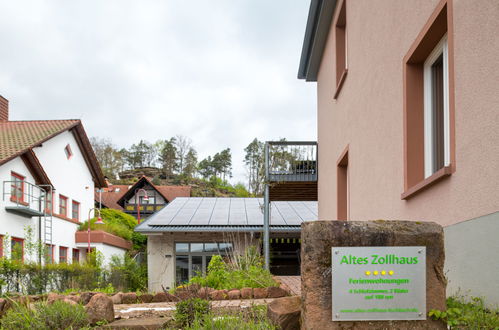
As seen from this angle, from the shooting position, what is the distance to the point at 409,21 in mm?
5309

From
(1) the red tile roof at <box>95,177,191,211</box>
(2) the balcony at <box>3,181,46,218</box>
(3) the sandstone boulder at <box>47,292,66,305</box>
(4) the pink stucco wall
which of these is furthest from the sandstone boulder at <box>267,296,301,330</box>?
(1) the red tile roof at <box>95,177,191,211</box>

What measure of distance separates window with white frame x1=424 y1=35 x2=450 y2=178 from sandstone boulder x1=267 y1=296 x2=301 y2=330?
1.99 meters

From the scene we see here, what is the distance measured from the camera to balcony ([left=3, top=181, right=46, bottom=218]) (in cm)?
1902

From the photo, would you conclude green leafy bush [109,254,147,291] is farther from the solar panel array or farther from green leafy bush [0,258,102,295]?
green leafy bush [0,258,102,295]

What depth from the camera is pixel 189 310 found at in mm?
4895

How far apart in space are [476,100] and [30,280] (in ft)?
46.2

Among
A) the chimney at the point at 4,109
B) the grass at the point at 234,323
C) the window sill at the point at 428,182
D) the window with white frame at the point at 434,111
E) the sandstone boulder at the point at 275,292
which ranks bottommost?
the sandstone boulder at the point at 275,292

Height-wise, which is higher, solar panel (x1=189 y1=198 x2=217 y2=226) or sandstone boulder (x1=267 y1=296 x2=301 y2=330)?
solar panel (x1=189 y1=198 x2=217 y2=226)

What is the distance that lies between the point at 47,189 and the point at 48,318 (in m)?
18.9

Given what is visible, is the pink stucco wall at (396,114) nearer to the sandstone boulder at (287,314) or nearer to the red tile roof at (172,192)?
the sandstone boulder at (287,314)

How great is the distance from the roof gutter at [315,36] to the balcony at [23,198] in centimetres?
1110

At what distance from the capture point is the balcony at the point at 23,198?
62.4 ft

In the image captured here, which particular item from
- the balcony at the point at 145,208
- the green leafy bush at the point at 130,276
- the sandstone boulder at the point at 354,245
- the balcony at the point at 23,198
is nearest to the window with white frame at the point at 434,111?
the sandstone boulder at the point at 354,245

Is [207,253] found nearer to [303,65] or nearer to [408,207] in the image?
[303,65]
